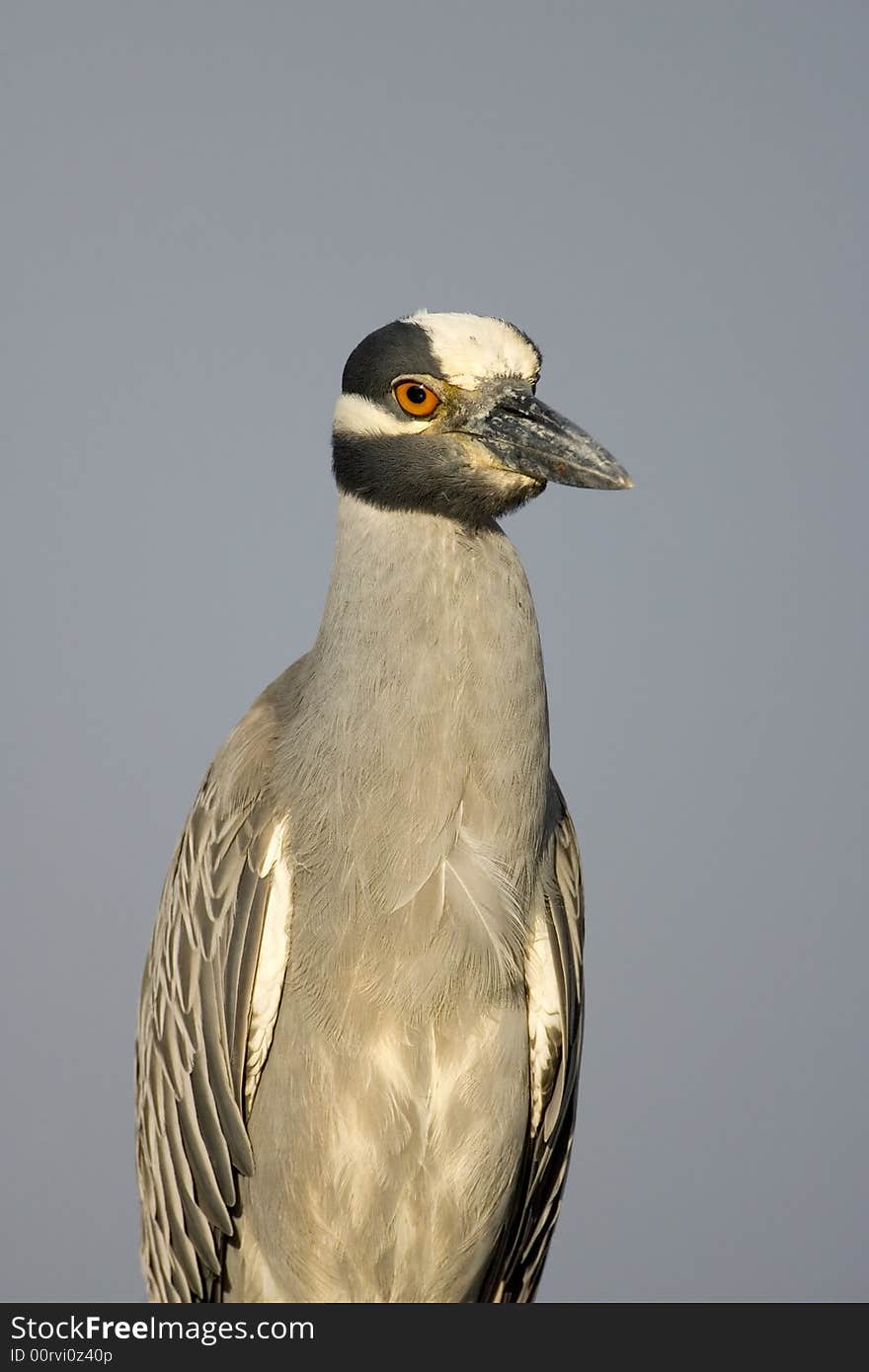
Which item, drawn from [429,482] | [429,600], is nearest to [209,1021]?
[429,600]

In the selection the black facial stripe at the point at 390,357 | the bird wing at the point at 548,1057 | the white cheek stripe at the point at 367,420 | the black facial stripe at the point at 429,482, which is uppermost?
the black facial stripe at the point at 390,357

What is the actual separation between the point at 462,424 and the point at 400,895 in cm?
72

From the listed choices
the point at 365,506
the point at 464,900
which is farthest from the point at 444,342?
the point at 464,900

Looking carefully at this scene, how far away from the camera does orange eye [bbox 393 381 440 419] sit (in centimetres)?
206

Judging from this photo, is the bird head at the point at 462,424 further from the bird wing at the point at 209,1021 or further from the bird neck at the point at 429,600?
the bird wing at the point at 209,1021

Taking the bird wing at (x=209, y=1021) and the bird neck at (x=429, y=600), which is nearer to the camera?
the bird neck at (x=429, y=600)

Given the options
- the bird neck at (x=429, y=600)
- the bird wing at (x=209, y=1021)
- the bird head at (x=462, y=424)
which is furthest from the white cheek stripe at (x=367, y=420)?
the bird wing at (x=209, y=1021)

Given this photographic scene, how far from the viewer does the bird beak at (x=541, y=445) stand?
202 cm

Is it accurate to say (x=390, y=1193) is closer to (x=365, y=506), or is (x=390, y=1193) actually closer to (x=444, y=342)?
(x=365, y=506)

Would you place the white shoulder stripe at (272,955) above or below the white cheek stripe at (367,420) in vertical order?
below

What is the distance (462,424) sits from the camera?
205cm

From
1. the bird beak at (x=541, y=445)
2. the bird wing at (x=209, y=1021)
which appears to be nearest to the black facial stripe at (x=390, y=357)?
the bird beak at (x=541, y=445)

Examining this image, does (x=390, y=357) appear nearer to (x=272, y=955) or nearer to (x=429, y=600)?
(x=429, y=600)

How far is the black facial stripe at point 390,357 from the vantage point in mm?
2047
